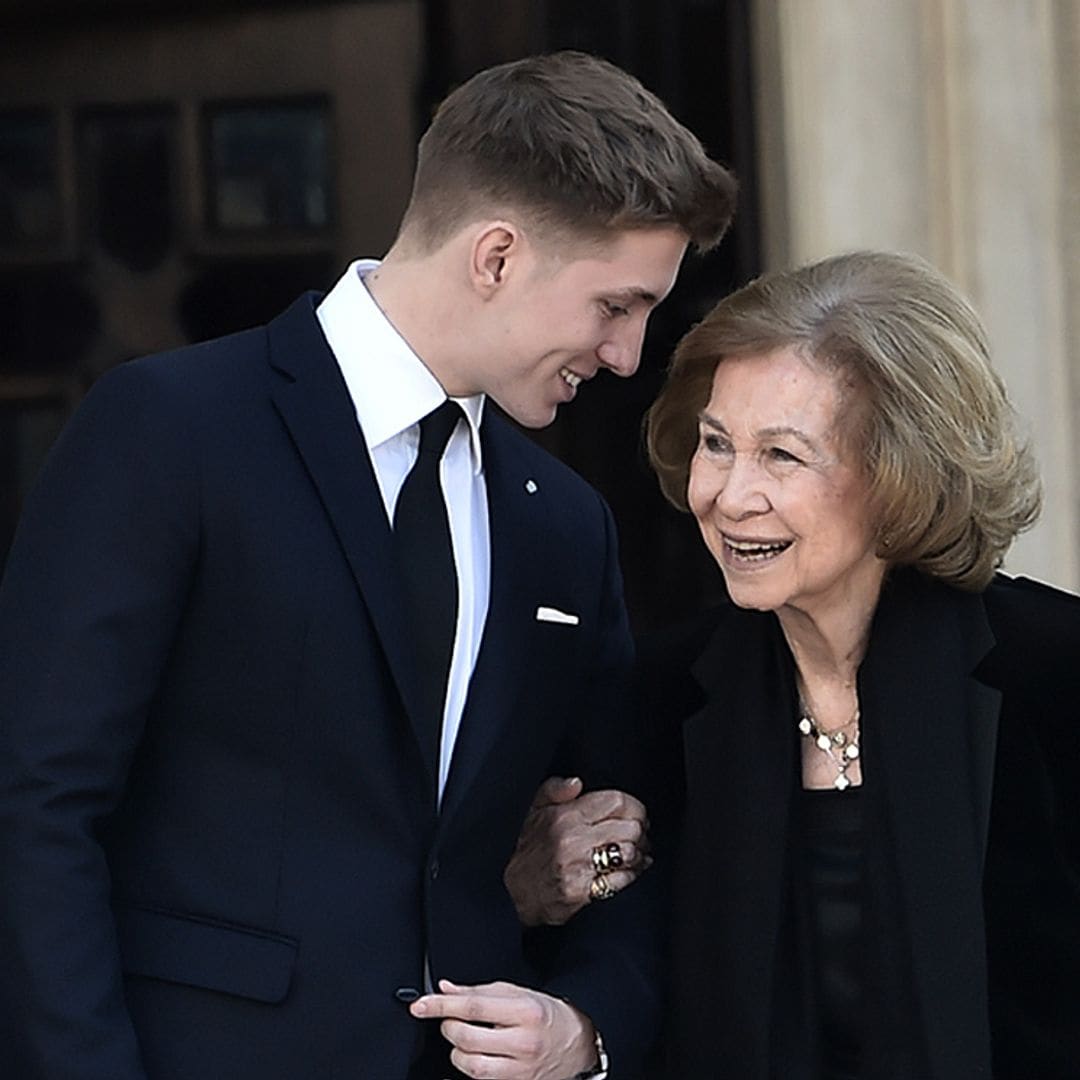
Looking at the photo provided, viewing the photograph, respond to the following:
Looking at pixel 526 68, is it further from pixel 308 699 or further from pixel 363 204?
pixel 363 204

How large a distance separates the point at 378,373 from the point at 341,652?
319 mm

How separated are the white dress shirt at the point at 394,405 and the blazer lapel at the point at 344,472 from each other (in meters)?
0.03

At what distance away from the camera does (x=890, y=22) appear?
3871 mm

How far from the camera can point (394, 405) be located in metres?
2.37

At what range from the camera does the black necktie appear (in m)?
2.32

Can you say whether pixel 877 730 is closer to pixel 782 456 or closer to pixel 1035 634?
pixel 1035 634

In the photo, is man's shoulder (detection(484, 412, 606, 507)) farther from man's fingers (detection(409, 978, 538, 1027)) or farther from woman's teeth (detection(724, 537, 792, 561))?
man's fingers (detection(409, 978, 538, 1027))

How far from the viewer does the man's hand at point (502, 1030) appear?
2318mm

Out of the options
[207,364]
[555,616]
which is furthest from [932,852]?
[207,364]

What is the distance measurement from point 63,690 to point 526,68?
88 centimetres

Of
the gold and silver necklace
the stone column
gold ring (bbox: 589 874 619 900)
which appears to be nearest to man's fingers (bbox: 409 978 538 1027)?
gold ring (bbox: 589 874 619 900)

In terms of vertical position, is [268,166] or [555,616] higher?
[268,166]

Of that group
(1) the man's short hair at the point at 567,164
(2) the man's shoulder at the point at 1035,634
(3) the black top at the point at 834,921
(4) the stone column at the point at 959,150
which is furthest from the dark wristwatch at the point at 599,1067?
(4) the stone column at the point at 959,150

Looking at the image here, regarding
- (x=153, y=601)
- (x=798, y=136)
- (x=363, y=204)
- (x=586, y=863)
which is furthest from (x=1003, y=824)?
(x=363, y=204)
